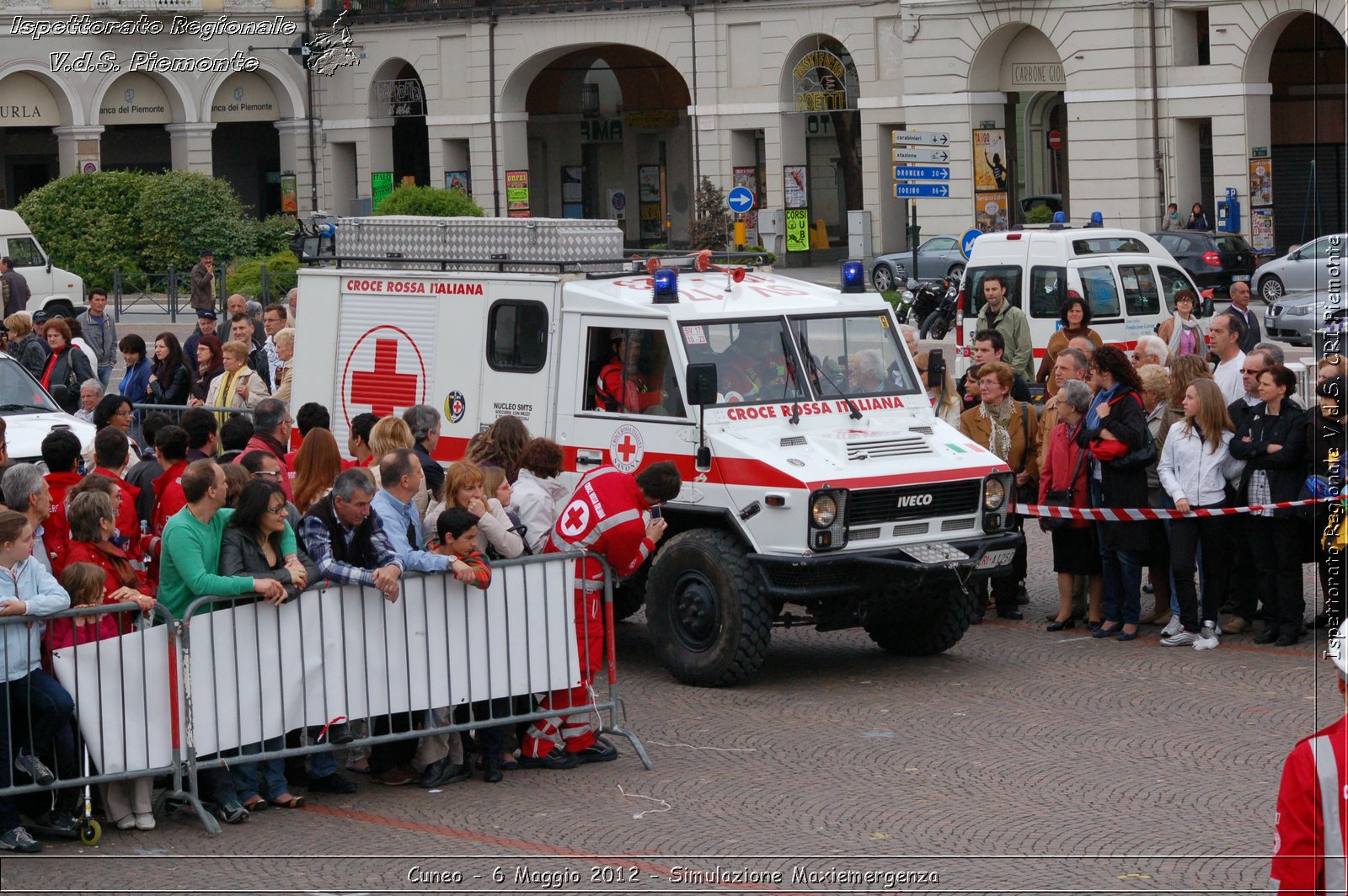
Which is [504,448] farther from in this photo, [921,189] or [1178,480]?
[921,189]

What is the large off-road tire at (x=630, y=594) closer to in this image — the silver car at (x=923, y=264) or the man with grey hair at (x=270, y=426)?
the man with grey hair at (x=270, y=426)

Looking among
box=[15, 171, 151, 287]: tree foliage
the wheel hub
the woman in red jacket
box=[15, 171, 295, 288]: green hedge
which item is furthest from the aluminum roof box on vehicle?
box=[15, 171, 151, 287]: tree foliage

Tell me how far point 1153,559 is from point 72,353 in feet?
35.7

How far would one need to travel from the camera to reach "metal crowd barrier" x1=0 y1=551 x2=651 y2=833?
834 cm

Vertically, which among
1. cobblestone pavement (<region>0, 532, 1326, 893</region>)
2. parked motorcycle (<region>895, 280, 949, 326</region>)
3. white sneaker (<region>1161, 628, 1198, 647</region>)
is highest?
parked motorcycle (<region>895, 280, 949, 326</region>)

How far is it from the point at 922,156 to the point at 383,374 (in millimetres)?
16273

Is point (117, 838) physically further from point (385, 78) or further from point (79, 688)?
point (385, 78)

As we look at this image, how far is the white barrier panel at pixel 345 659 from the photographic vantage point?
27.5ft

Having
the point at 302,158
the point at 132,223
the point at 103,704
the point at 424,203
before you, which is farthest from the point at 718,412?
the point at 302,158

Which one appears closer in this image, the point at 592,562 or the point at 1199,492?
the point at 592,562

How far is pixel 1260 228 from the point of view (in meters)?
42.3

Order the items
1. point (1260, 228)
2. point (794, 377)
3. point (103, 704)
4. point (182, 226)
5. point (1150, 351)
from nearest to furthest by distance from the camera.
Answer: point (103, 704) < point (794, 377) < point (1150, 351) < point (182, 226) < point (1260, 228)

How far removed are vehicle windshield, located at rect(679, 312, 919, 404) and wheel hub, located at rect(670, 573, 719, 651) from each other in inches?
45.4

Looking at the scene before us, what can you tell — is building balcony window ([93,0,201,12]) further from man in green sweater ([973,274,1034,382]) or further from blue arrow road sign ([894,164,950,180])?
man in green sweater ([973,274,1034,382])
